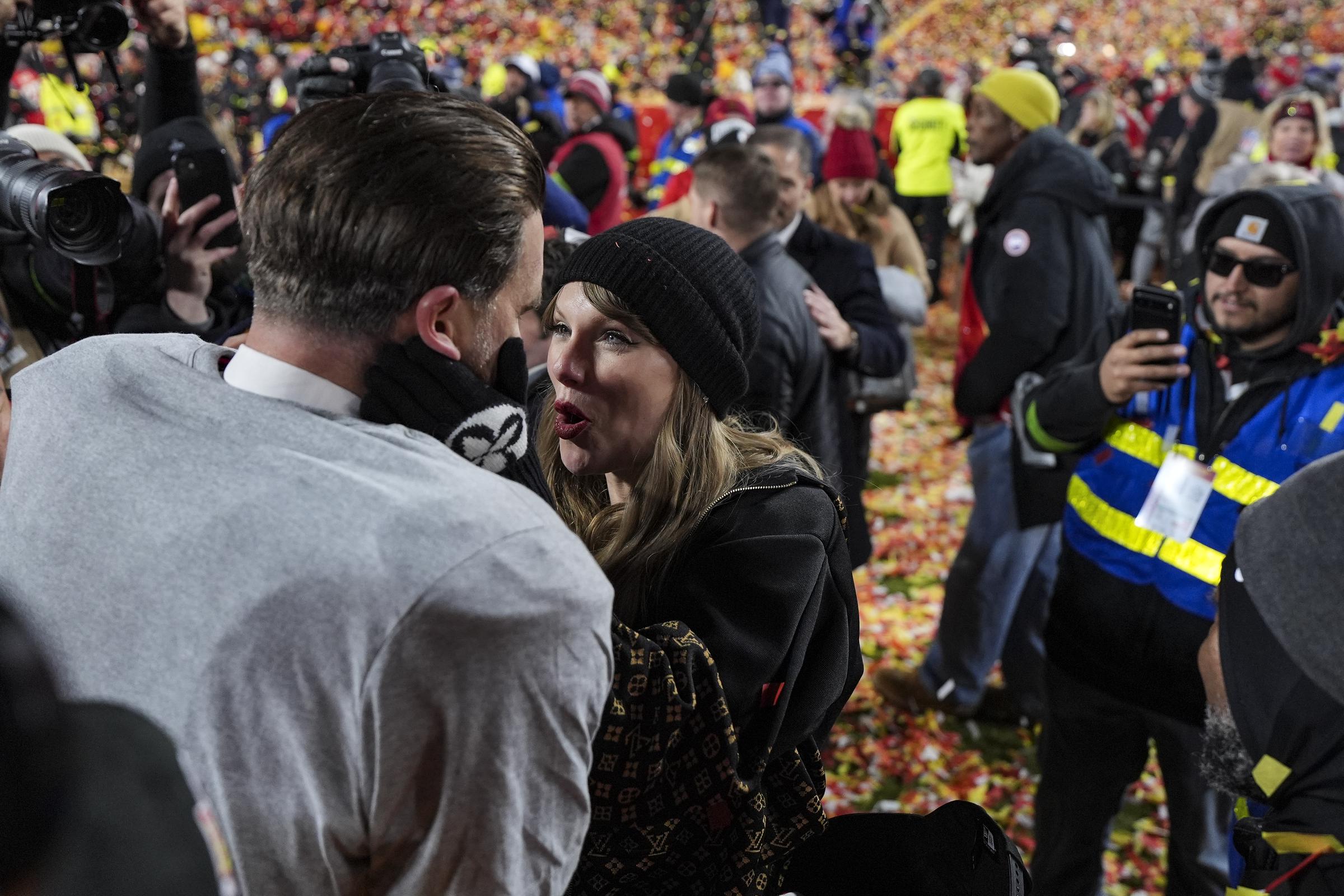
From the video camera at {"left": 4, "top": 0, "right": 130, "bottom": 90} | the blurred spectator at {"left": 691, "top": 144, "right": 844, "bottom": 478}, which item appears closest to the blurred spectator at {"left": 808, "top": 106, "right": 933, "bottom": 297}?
the blurred spectator at {"left": 691, "top": 144, "right": 844, "bottom": 478}

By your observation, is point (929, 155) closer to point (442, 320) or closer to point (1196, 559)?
point (1196, 559)

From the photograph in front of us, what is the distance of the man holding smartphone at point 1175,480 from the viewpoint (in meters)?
2.75

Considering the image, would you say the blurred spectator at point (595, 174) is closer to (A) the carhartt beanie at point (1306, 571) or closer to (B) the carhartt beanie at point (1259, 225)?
(B) the carhartt beanie at point (1259, 225)

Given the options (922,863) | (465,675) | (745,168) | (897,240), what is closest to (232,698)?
(465,675)

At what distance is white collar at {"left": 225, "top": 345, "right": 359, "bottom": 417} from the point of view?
1.27 m

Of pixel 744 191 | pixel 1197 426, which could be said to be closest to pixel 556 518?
pixel 1197 426

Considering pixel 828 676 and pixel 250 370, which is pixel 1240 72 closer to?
pixel 828 676

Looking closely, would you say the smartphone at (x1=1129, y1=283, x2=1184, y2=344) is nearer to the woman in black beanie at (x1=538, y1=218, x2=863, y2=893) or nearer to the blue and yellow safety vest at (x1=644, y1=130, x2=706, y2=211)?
the woman in black beanie at (x1=538, y1=218, x2=863, y2=893)

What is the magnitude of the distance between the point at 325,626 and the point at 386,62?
198 cm

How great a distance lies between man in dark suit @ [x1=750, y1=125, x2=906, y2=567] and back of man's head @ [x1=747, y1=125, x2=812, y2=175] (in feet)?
1.47

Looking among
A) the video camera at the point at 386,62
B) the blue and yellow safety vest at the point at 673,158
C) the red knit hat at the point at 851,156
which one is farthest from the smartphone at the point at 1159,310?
the blue and yellow safety vest at the point at 673,158

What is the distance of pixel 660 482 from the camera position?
2002 mm

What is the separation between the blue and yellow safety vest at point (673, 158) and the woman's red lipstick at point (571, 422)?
427 centimetres

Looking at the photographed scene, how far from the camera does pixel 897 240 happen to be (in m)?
5.54
